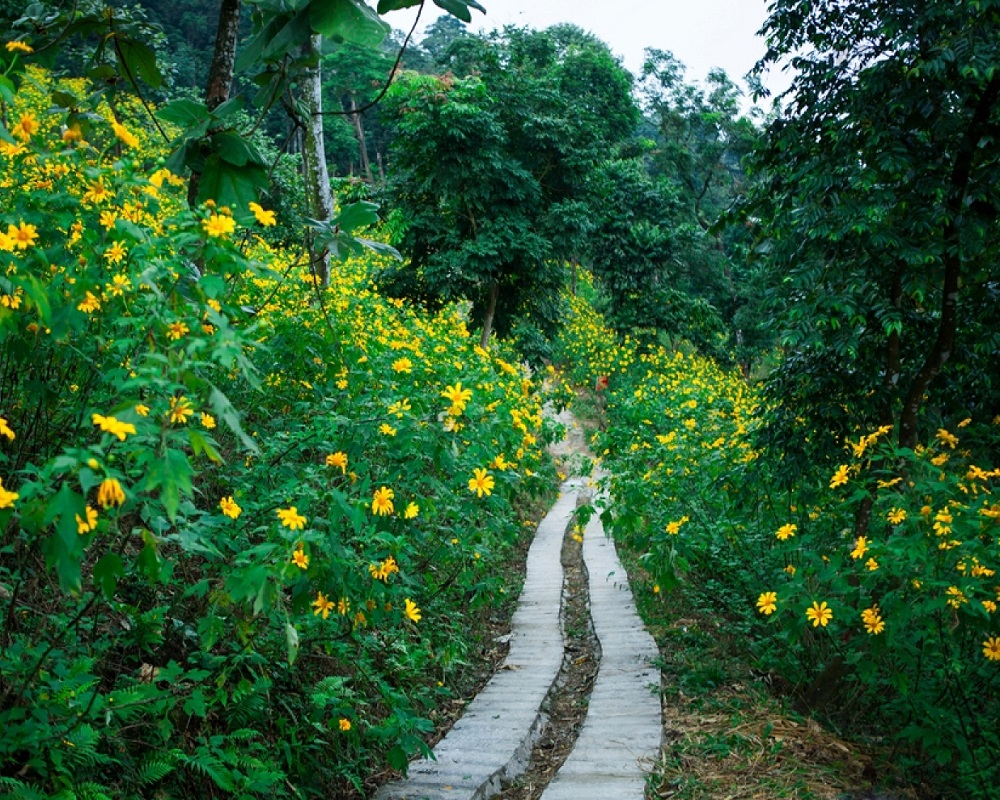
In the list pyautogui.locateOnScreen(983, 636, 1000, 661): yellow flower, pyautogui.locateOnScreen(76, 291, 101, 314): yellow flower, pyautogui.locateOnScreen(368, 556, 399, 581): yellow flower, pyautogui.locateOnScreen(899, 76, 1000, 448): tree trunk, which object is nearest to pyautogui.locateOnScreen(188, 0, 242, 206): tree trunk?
pyautogui.locateOnScreen(76, 291, 101, 314): yellow flower

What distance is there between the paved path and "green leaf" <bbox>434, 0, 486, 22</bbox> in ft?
9.67

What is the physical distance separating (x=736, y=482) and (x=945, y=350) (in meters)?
1.35

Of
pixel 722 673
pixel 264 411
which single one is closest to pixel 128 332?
pixel 264 411

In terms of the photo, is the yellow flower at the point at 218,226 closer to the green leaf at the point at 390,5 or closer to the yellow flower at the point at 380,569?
the green leaf at the point at 390,5

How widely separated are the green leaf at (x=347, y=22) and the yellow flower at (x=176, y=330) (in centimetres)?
70

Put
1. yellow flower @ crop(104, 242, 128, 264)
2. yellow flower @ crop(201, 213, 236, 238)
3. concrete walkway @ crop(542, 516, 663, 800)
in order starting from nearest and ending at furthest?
yellow flower @ crop(201, 213, 236, 238) < yellow flower @ crop(104, 242, 128, 264) < concrete walkway @ crop(542, 516, 663, 800)

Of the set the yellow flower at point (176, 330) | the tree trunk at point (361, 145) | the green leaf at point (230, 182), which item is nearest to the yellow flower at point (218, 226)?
the green leaf at point (230, 182)

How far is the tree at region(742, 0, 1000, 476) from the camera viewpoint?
352cm

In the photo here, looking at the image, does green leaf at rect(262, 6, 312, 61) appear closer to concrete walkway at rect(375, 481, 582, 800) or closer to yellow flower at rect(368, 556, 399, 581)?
yellow flower at rect(368, 556, 399, 581)

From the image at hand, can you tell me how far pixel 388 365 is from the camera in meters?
4.56

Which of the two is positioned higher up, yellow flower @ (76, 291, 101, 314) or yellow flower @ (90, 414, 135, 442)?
yellow flower @ (76, 291, 101, 314)

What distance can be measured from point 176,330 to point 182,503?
44 centimetres

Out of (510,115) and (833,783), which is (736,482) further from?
(510,115)

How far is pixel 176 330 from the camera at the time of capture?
184 centimetres
